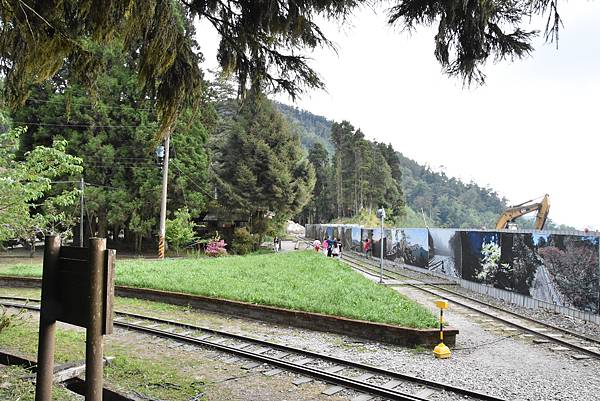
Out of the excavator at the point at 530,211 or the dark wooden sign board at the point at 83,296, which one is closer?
the dark wooden sign board at the point at 83,296

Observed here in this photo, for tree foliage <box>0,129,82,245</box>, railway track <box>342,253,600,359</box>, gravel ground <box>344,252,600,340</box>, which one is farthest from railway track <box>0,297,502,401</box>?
gravel ground <box>344,252,600,340</box>

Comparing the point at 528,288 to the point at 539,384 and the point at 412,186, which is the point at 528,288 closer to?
the point at 539,384

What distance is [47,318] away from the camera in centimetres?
306

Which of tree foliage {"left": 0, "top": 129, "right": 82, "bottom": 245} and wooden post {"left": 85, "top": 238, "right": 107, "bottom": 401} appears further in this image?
tree foliage {"left": 0, "top": 129, "right": 82, "bottom": 245}

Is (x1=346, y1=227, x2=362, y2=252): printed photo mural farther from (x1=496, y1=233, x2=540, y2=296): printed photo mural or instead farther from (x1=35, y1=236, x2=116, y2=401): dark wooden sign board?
(x1=35, y1=236, x2=116, y2=401): dark wooden sign board

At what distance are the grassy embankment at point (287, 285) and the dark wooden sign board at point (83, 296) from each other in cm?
725

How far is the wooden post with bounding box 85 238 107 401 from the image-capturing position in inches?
112

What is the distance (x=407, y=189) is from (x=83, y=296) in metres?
136

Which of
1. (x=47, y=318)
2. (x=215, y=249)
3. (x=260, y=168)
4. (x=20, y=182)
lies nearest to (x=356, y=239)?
(x=260, y=168)

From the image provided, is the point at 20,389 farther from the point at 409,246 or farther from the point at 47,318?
the point at 409,246

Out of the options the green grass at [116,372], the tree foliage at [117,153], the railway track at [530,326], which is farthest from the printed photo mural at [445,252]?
the tree foliage at [117,153]

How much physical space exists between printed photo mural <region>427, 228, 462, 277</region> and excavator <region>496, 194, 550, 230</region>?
23.5ft

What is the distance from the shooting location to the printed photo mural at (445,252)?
18391 mm

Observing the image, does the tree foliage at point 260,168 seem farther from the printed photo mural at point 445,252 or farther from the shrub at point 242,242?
the printed photo mural at point 445,252
